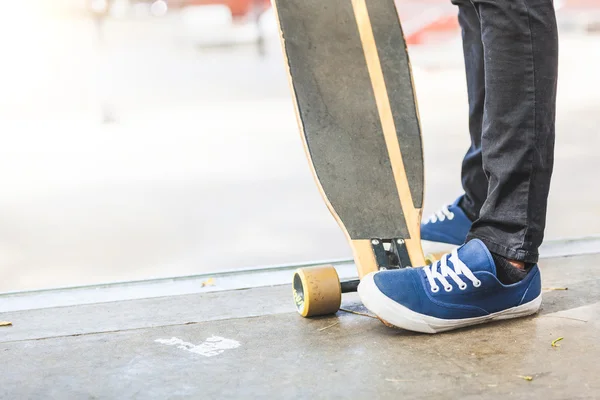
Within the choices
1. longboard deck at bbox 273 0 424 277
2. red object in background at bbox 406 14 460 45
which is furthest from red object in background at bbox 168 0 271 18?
longboard deck at bbox 273 0 424 277

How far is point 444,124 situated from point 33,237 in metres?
2.53

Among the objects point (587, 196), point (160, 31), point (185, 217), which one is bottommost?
point (587, 196)

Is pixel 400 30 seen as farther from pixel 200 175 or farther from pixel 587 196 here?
pixel 200 175

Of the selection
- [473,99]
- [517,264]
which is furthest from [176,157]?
[517,264]

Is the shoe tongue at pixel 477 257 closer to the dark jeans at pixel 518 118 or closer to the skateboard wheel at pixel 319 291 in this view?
the dark jeans at pixel 518 118

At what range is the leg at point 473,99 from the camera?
1.87m

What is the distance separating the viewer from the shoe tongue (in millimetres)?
1499

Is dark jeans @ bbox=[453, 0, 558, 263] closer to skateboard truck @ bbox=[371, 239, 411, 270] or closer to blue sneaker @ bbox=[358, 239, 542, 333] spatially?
blue sneaker @ bbox=[358, 239, 542, 333]

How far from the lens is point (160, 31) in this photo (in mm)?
10406

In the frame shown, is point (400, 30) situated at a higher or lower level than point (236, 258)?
higher

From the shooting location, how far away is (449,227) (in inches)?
78.4

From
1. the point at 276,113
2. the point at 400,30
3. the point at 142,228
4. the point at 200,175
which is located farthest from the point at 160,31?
the point at 400,30

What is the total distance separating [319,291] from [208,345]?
24cm

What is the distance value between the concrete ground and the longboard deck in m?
0.19
